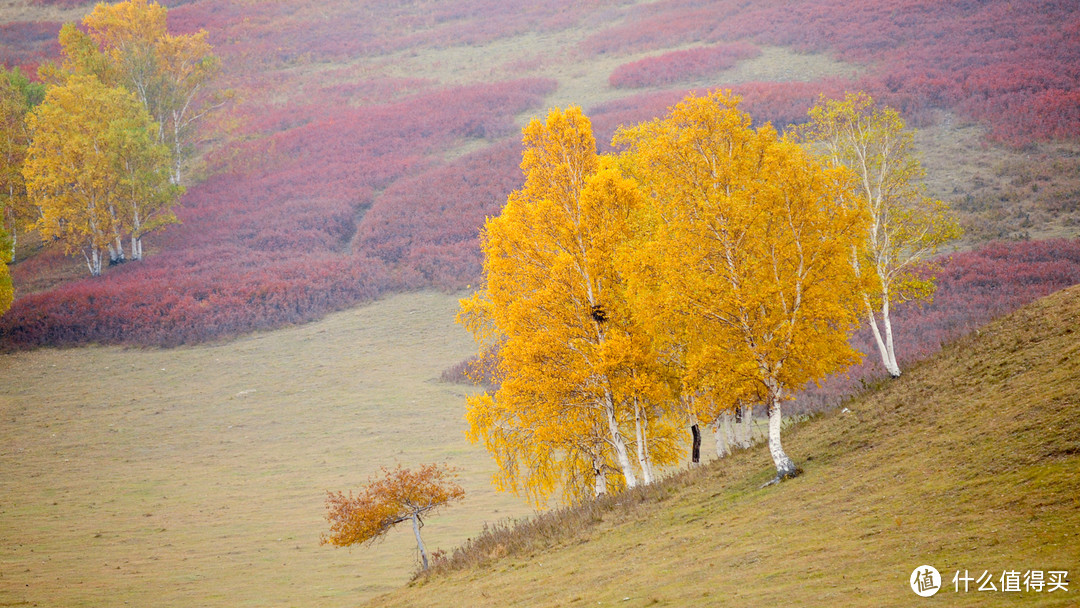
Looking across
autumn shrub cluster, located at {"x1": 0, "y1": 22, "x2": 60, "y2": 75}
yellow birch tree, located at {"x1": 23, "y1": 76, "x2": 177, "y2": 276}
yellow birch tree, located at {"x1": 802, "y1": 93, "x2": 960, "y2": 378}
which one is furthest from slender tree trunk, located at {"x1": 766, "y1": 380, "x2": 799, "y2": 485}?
autumn shrub cluster, located at {"x1": 0, "y1": 22, "x2": 60, "y2": 75}

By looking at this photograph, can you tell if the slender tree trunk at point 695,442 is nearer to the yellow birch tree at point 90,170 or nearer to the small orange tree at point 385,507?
the small orange tree at point 385,507

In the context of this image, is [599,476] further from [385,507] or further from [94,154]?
[94,154]

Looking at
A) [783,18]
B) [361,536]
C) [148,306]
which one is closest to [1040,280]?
[361,536]

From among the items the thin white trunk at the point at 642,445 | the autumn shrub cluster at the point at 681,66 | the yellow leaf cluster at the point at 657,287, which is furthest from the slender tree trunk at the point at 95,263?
the thin white trunk at the point at 642,445

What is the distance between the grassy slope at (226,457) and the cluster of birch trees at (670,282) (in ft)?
22.9

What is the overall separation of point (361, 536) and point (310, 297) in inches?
1329

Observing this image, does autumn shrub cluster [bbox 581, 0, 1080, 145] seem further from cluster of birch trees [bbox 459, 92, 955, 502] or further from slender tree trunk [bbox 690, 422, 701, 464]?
slender tree trunk [bbox 690, 422, 701, 464]

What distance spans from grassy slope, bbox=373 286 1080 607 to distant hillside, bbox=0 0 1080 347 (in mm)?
25227

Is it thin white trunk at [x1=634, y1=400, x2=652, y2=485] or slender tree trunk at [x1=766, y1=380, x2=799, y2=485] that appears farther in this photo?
thin white trunk at [x1=634, y1=400, x2=652, y2=485]

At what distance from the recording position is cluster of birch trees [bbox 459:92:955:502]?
16719mm

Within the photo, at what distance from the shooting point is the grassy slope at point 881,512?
9.22 m

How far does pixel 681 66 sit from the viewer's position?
74.6 meters

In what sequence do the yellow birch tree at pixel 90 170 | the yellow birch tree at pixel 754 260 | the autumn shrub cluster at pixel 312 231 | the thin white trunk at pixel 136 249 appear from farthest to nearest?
the thin white trunk at pixel 136 249 → the yellow birch tree at pixel 90 170 → the autumn shrub cluster at pixel 312 231 → the yellow birch tree at pixel 754 260

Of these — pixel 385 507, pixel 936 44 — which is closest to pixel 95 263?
pixel 385 507
